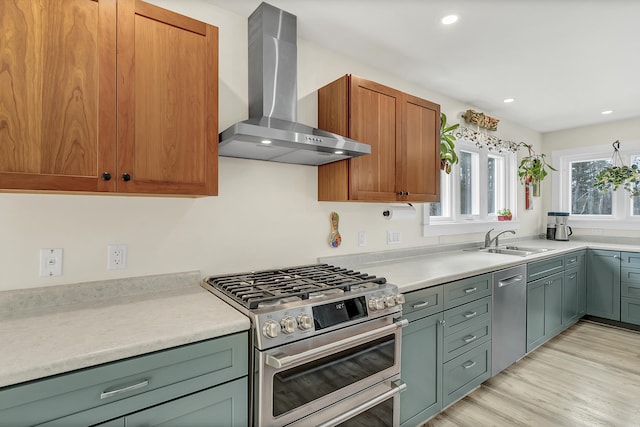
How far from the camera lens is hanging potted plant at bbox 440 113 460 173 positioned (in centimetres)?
312

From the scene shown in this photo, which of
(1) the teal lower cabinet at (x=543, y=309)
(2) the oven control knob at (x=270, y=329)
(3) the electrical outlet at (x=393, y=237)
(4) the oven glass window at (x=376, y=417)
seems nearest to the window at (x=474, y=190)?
(3) the electrical outlet at (x=393, y=237)

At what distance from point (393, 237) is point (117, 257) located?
6.59ft

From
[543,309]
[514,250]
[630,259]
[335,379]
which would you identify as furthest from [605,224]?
[335,379]

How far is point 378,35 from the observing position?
7.29ft

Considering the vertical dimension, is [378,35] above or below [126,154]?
above

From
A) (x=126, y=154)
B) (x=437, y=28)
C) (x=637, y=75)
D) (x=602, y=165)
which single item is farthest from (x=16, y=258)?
(x=602, y=165)

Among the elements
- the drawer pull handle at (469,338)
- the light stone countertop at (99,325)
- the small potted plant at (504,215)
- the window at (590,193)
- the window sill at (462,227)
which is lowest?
the drawer pull handle at (469,338)

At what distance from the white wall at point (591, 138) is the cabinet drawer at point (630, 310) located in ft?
3.16

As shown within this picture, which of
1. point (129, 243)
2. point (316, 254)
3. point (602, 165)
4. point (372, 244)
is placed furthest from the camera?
point (602, 165)

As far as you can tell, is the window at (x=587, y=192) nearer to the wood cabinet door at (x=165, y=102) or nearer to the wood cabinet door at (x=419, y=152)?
the wood cabinet door at (x=419, y=152)

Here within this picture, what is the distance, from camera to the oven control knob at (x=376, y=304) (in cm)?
164

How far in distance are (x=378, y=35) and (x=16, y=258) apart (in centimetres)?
229

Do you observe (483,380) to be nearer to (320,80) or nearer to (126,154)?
(320,80)

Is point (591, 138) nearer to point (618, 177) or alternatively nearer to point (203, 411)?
point (618, 177)
